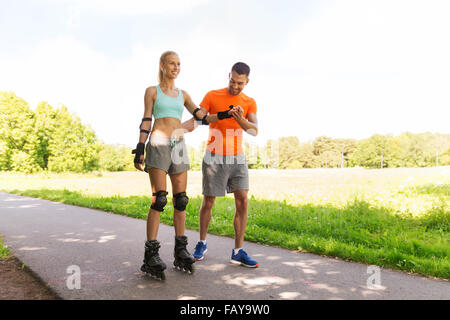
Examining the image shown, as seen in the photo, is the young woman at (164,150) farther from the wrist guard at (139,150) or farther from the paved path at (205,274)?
the paved path at (205,274)

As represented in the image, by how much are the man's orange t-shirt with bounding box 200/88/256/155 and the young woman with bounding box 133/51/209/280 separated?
36cm

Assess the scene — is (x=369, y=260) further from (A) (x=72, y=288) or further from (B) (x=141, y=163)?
(A) (x=72, y=288)

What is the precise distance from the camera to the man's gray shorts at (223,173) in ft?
12.1

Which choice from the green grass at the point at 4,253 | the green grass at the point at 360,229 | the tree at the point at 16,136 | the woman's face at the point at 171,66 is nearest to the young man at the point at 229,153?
the woman's face at the point at 171,66

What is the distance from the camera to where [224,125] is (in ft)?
11.8

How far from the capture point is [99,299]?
262 cm

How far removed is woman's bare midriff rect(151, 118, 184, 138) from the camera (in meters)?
3.29

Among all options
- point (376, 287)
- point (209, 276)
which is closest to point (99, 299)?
point (209, 276)

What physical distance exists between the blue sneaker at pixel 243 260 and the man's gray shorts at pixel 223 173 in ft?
2.22

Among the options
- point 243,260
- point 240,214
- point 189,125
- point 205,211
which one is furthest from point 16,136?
point 243,260

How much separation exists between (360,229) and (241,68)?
3.18 meters

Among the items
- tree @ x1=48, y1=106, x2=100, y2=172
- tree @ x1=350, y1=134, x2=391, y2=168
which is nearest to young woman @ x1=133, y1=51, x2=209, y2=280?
tree @ x1=48, y1=106, x2=100, y2=172

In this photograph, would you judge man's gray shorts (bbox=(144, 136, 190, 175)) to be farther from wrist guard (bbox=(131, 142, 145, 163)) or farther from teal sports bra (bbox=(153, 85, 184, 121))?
teal sports bra (bbox=(153, 85, 184, 121))
